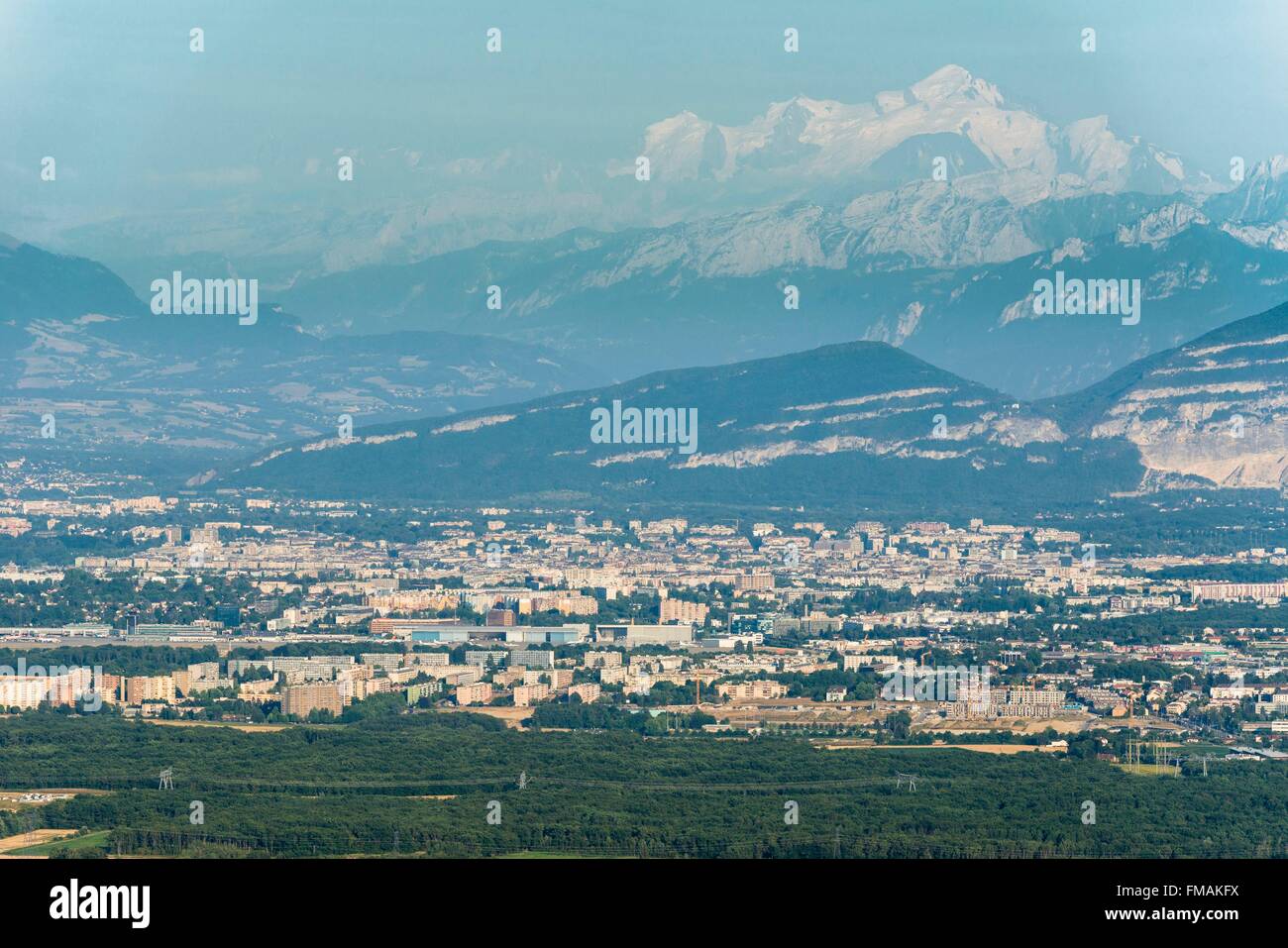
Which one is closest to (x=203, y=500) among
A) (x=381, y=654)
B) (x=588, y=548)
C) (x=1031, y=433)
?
(x=588, y=548)

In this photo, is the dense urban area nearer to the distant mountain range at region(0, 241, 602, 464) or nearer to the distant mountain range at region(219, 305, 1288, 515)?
the distant mountain range at region(219, 305, 1288, 515)

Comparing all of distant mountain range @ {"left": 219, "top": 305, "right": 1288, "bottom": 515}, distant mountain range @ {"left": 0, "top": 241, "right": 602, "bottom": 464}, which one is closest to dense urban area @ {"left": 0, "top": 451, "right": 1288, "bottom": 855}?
distant mountain range @ {"left": 219, "top": 305, "right": 1288, "bottom": 515}

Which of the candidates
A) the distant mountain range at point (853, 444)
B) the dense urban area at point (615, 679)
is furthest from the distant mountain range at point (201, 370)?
the dense urban area at point (615, 679)

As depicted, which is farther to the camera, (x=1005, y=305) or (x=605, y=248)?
(x=605, y=248)

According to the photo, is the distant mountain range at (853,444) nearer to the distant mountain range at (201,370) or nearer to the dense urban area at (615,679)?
the dense urban area at (615,679)

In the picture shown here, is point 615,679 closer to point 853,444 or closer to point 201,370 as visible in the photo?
point 853,444

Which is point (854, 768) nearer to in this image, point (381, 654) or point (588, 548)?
point (381, 654)

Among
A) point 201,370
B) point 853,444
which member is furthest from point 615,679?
point 201,370

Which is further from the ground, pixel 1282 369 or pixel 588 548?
pixel 1282 369
